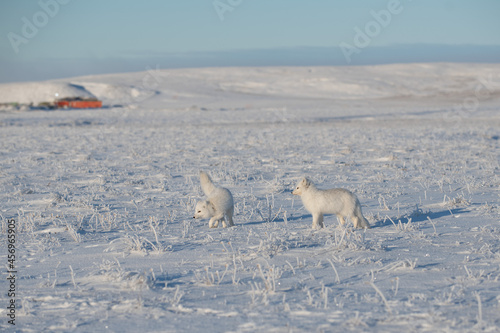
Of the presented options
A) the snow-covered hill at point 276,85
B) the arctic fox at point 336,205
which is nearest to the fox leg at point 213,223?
the arctic fox at point 336,205

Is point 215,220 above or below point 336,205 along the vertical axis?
below

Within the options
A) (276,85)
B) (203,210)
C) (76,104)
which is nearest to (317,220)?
(203,210)

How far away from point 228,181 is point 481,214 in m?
4.90

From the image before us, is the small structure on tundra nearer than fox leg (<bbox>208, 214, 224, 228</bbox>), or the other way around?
fox leg (<bbox>208, 214, 224, 228</bbox>)

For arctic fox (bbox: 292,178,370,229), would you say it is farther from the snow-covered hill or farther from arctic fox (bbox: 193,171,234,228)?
the snow-covered hill

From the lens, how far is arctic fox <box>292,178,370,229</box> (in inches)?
248

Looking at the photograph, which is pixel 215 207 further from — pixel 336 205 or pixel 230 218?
pixel 336 205

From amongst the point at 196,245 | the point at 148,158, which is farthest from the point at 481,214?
the point at 148,158

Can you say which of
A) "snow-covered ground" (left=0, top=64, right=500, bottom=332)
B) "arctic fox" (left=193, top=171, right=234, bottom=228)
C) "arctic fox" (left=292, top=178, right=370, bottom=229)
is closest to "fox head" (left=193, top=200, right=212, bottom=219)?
"arctic fox" (left=193, top=171, right=234, bottom=228)

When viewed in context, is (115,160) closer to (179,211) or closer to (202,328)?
(179,211)

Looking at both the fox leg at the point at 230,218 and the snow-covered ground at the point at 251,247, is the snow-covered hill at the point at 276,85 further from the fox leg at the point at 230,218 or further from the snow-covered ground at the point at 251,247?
the fox leg at the point at 230,218

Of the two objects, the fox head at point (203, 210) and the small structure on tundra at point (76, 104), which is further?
the small structure on tundra at point (76, 104)

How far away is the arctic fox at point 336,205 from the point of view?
20.7ft

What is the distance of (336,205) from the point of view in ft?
20.7
